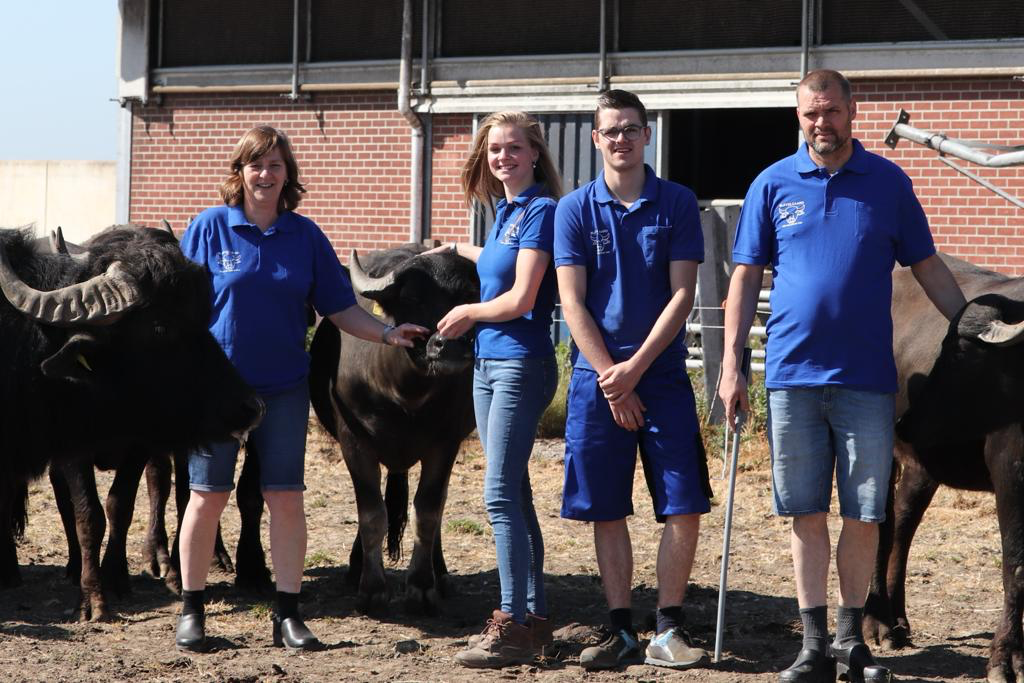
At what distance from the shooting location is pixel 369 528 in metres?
7.12

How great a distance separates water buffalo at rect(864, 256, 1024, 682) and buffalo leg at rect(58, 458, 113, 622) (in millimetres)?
3953

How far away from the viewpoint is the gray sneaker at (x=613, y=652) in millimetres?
5711

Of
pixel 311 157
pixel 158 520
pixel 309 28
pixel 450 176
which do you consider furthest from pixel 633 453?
pixel 309 28

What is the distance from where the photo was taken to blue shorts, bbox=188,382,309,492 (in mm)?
5953

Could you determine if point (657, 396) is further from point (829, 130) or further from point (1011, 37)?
point (1011, 37)

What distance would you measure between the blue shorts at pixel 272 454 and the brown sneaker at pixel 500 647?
1108mm

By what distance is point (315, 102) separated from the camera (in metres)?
15.0

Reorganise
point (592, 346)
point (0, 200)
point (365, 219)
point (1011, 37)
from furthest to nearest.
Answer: point (0, 200), point (365, 219), point (1011, 37), point (592, 346)

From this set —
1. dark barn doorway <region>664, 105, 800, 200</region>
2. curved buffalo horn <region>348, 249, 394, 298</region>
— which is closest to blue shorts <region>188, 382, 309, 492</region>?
curved buffalo horn <region>348, 249, 394, 298</region>

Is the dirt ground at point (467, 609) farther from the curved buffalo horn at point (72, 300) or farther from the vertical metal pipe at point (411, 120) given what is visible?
the vertical metal pipe at point (411, 120)

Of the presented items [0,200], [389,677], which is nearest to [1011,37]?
[389,677]

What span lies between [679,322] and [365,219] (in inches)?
385

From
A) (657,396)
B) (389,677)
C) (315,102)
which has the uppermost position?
(315,102)

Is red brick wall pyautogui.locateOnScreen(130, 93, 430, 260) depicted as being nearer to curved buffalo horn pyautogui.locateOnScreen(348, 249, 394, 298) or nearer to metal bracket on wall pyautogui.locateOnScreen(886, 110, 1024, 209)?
metal bracket on wall pyautogui.locateOnScreen(886, 110, 1024, 209)
